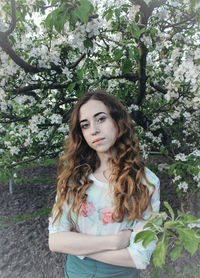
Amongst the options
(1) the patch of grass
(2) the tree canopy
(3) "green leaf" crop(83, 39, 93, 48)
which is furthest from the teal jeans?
(1) the patch of grass

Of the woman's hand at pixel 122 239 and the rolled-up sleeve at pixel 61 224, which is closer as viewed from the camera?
the woman's hand at pixel 122 239

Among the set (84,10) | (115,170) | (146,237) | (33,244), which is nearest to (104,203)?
(115,170)

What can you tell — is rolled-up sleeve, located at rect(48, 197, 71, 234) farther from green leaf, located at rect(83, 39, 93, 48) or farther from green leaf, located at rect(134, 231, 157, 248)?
green leaf, located at rect(83, 39, 93, 48)

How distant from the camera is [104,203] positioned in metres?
1.54

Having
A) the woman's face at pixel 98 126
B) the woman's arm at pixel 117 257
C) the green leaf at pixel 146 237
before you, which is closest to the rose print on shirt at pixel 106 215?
the woman's arm at pixel 117 257

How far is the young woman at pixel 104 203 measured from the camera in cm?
144

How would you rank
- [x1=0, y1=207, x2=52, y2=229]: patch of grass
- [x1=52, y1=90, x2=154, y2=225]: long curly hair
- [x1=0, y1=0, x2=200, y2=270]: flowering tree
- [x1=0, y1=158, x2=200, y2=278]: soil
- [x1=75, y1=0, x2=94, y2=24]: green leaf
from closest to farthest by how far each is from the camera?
[x1=75, y1=0, x2=94, y2=24]: green leaf < [x1=52, y1=90, x2=154, y2=225]: long curly hair < [x1=0, y1=0, x2=200, y2=270]: flowering tree < [x1=0, y1=158, x2=200, y2=278]: soil < [x1=0, y1=207, x2=52, y2=229]: patch of grass

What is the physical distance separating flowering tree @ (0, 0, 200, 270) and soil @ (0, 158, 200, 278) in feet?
2.99

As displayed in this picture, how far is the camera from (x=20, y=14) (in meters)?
2.18

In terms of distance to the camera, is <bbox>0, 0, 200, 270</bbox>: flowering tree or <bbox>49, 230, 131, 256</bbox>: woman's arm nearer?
<bbox>49, 230, 131, 256</bbox>: woman's arm

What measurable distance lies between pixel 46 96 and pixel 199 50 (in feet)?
6.08

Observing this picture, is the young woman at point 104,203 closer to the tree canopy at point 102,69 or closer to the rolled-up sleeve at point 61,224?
the rolled-up sleeve at point 61,224

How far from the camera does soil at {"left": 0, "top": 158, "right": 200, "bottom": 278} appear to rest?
3311mm

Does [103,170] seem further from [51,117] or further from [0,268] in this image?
[0,268]
